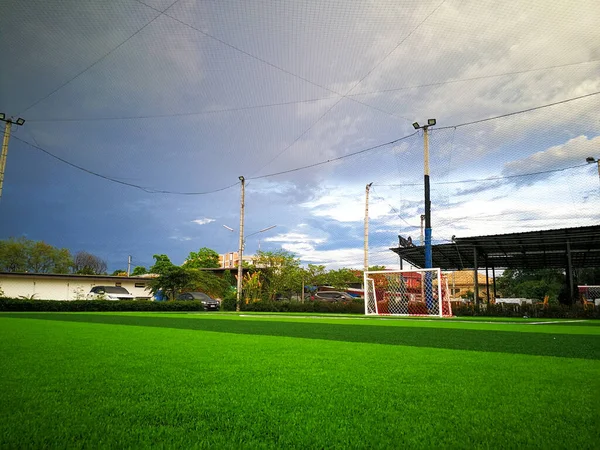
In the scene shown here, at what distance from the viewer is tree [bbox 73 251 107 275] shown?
166 ft

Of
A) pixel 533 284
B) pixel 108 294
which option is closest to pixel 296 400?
pixel 108 294

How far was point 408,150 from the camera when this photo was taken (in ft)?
66.6

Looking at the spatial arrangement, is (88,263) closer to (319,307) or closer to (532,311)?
(319,307)

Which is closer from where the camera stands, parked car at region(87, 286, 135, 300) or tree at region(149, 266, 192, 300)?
parked car at region(87, 286, 135, 300)

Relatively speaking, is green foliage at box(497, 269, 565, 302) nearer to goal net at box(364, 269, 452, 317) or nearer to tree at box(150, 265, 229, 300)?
goal net at box(364, 269, 452, 317)

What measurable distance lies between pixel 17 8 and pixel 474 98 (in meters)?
17.6

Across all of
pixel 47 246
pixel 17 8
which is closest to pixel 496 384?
pixel 17 8

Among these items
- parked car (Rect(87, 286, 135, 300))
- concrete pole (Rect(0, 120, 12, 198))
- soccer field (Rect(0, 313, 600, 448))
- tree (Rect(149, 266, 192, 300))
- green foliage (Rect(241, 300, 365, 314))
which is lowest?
green foliage (Rect(241, 300, 365, 314))

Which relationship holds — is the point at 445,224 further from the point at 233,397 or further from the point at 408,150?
the point at 233,397

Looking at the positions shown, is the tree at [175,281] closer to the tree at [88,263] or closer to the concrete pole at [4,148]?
the concrete pole at [4,148]

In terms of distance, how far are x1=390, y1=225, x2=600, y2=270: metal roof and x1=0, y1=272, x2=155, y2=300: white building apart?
817 inches

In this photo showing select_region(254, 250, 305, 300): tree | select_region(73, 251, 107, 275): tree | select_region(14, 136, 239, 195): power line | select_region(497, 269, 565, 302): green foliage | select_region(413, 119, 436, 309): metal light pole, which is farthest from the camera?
select_region(73, 251, 107, 275): tree

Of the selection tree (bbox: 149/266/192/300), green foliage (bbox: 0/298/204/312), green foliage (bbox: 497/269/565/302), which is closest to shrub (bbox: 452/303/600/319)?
green foliage (bbox: 0/298/204/312)

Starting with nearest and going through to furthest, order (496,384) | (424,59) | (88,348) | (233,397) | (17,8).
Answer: (233,397)
(496,384)
(88,348)
(17,8)
(424,59)
